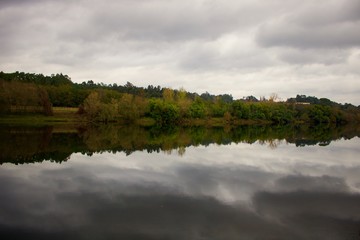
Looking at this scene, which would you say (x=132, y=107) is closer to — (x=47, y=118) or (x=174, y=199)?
(x=47, y=118)

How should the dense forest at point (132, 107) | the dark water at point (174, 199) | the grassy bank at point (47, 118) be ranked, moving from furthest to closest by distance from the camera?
the dense forest at point (132, 107) → the grassy bank at point (47, 118) → the dark water at point (174, 199)

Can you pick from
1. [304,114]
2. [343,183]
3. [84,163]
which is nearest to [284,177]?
[343,183]

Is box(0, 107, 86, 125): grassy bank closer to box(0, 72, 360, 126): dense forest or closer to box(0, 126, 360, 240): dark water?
box(0, 72, 360, 126): dense forest

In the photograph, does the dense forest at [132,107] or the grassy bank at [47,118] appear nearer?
the grassy bank at [47,118]

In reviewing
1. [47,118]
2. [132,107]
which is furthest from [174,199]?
[132,107]

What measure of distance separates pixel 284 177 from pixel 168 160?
11.1 metres

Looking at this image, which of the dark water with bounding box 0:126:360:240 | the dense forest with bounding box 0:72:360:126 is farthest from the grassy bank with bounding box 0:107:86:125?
the dark water with bounding box 0:126:360:240

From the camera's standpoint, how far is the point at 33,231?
1262 cm

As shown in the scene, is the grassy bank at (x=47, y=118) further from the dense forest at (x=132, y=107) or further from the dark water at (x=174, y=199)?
the dark water at (x=174, y=199)

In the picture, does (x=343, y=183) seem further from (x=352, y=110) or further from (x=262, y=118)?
(x=352, y=110)

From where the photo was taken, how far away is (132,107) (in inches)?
3989

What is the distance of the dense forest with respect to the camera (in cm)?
9069

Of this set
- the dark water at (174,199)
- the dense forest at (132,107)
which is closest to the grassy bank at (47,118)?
the dense forest at (132,107)

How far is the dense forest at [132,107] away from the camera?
90.7m
